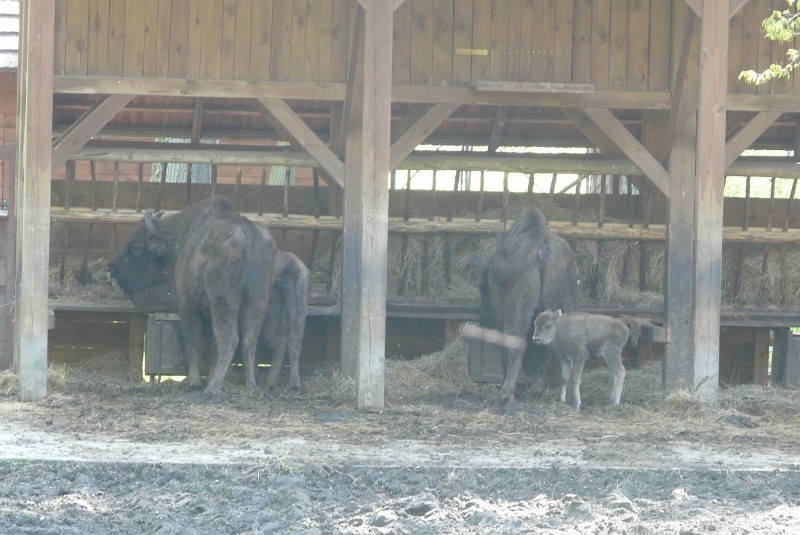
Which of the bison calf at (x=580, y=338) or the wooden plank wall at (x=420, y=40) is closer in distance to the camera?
the bison calf at (x=580, y=338)

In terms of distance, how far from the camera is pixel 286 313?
523 inches

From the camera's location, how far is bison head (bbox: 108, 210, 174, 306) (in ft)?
45.2

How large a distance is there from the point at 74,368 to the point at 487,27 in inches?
228

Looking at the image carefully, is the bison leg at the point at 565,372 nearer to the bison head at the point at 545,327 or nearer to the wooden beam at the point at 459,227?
the bison head at the point at 545,327

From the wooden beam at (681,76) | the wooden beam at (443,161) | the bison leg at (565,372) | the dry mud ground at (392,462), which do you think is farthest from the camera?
the wooden beam at (443,161)

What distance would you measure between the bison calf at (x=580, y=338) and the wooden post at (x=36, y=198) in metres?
4.53

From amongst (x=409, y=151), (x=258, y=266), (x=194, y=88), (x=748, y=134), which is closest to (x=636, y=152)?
(x=748, y=134)

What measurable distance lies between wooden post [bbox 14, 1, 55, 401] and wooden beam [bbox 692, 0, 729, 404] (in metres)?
5.86

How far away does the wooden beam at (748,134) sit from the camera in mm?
12641

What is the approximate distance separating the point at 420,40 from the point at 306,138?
1.52m

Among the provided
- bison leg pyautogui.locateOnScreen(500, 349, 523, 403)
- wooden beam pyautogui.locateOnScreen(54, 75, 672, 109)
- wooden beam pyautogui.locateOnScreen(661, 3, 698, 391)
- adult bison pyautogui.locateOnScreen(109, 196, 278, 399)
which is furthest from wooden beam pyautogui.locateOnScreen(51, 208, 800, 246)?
bison leg pyautogui.locateOnScreen(500, 349, 523, 403)

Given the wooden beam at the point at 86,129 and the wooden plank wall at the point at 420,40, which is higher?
the wooden plank wall at the point at 420,40

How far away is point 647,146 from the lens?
48.6 ft

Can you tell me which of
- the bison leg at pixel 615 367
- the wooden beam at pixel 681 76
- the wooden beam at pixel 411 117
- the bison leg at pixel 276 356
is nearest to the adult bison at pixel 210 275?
the bison leg at pixel 276 356
